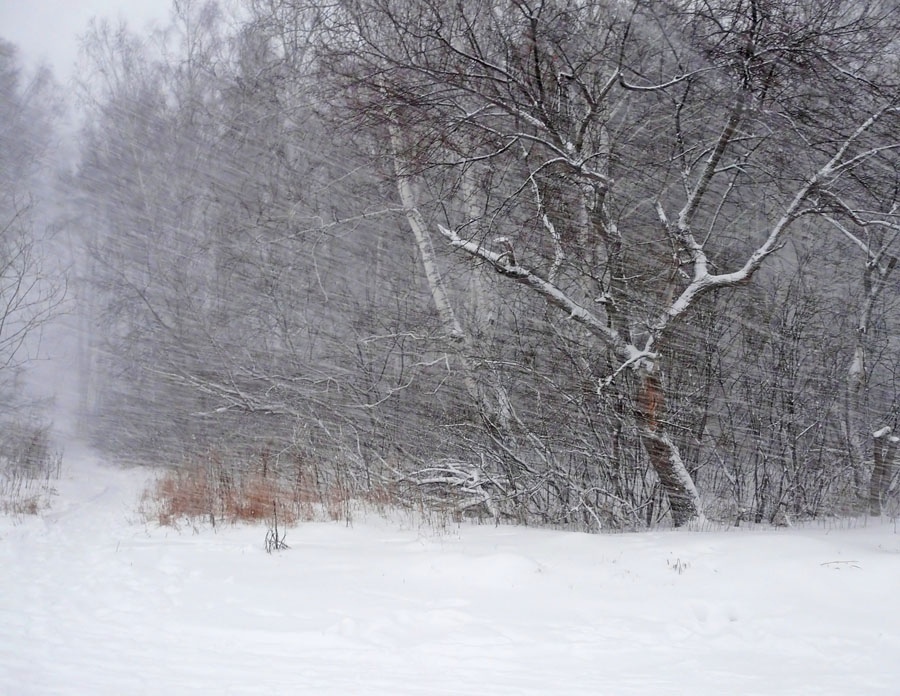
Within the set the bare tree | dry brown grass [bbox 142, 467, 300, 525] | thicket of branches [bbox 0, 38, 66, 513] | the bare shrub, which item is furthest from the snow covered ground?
thicket of branches [bbox 0, 38, 66, 513]

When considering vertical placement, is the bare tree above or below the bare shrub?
above

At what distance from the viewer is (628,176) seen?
8250 mm

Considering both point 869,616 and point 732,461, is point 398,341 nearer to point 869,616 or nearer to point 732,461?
point 732,461

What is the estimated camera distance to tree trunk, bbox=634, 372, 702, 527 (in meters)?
7.14

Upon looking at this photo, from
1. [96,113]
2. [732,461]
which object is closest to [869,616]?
[732,461]

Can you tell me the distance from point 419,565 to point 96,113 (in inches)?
741

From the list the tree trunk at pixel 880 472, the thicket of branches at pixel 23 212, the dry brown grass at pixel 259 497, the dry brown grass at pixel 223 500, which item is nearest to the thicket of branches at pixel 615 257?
the tree trunk at pixel 880 472

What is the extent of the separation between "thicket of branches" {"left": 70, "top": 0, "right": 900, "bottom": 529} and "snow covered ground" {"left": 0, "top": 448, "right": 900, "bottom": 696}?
1303mm

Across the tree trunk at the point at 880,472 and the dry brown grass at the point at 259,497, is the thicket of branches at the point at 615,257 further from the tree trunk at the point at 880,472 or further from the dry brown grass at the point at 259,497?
the dry brown grass at the point at 259,497

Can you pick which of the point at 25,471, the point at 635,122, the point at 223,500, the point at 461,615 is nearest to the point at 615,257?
the point at 635,122

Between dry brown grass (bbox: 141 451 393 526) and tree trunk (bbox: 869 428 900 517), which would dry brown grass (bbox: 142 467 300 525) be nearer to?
dry brown grass (bbox: 141 451 393 526)

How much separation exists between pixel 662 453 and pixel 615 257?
2021mm

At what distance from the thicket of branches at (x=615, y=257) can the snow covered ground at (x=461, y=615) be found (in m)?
1.30

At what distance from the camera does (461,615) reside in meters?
4.46
